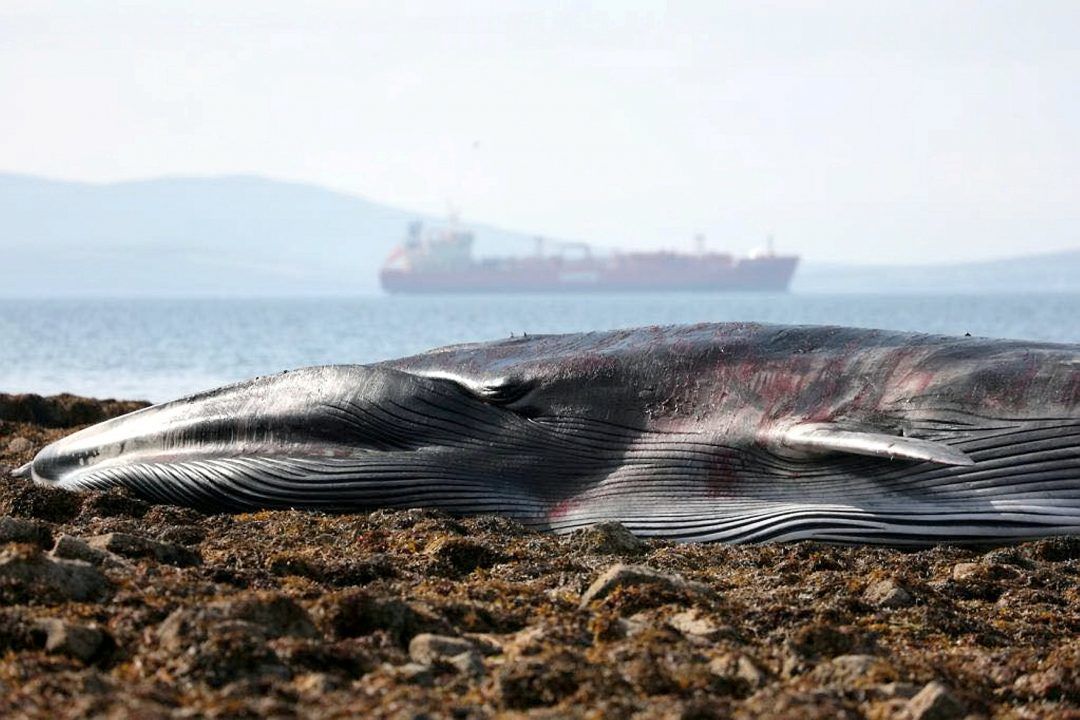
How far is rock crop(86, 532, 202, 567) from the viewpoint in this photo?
630 centimetres

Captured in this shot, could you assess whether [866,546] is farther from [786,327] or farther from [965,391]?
[786,327]

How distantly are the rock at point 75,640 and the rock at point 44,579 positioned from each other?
1.49 ft

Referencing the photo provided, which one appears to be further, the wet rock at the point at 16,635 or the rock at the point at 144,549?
the rock at the point at 144,549

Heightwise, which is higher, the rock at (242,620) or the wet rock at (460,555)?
the rock at (242,620)

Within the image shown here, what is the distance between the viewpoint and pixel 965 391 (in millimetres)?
7773

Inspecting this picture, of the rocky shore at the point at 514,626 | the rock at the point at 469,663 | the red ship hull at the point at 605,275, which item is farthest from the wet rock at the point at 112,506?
the red ship hull at the point at 605,275

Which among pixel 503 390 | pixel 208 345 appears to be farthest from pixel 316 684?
pixel 208 345

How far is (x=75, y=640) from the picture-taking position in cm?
474

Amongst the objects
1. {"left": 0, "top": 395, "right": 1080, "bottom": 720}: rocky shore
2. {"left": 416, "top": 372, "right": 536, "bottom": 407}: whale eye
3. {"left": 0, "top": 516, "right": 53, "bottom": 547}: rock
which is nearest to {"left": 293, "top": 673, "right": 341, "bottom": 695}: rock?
{"left": 0, "top": 395, "right": 1080, "bottom": 720}: rocky shore

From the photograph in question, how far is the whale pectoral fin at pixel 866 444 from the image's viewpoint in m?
7.25

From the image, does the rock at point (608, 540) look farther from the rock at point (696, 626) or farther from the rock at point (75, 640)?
the rock at point (75, 640)

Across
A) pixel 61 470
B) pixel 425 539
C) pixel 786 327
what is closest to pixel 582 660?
pixel 425 539

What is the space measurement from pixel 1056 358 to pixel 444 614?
12.0ft

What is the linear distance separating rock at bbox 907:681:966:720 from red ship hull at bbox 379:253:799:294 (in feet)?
548
